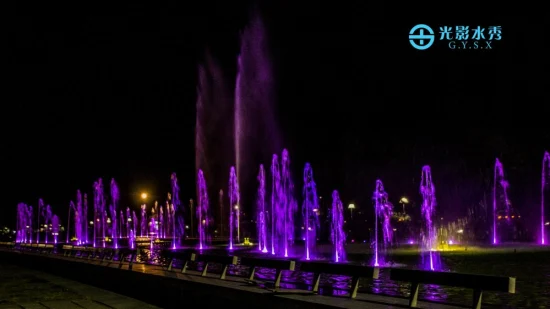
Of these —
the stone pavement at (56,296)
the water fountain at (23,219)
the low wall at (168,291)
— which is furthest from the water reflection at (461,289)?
the water fountain at (23,219)

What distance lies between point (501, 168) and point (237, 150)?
26505mm

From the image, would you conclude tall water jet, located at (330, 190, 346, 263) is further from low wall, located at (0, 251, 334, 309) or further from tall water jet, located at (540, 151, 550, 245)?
tall water jet, located at (540, 151, 550, 245)

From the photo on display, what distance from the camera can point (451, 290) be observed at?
1370 cm

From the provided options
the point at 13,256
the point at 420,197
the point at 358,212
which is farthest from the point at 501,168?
the point at 13,256

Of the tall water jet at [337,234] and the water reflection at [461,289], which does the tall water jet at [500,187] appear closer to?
the tall water jet at [337,234]

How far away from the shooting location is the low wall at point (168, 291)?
10.3 metres

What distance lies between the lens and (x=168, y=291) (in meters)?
12.7

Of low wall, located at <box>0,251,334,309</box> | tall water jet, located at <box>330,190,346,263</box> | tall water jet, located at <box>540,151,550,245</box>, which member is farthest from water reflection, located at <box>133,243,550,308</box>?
tall water jet, located at <box>540,151,550,245</box>

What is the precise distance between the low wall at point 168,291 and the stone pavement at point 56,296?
1.21 ft

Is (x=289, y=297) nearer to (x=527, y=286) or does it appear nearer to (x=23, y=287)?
(x=527, y=286)

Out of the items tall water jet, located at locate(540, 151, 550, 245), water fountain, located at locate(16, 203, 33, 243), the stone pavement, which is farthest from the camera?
water fountain, located at locate(16, 203, 33, 243)

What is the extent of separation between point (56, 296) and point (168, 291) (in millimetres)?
2946

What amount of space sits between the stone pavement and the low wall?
1.21 feet

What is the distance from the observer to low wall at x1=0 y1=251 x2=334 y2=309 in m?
10.3
